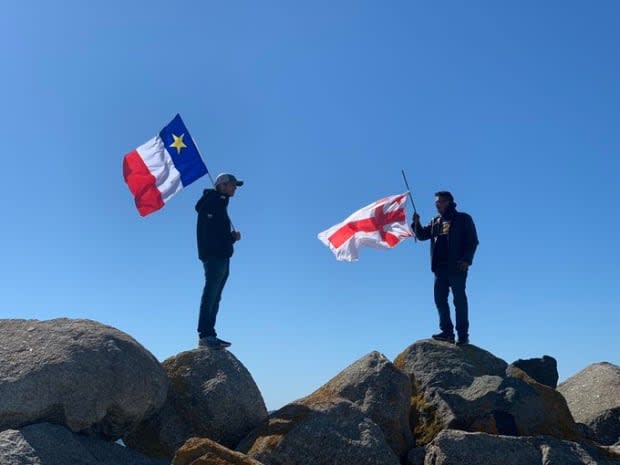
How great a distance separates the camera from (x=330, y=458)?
10492 mm

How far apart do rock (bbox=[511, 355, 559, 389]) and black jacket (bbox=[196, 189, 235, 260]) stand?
6560 mm

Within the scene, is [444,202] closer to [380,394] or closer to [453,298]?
[453,298]

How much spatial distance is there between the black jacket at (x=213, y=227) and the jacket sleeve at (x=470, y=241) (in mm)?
4755

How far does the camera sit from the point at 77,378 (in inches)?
423

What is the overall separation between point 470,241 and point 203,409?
643 centimetres

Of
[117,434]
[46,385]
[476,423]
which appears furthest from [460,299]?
[46,385]

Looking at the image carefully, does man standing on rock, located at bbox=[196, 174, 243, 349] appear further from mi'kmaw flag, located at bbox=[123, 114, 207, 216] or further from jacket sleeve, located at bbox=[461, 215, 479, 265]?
jacket sleeve, located at bbox=[461, 215, 479, 265]

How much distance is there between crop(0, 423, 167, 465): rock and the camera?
9.60m

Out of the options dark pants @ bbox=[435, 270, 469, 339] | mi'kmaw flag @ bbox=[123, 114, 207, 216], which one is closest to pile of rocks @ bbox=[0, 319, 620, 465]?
dark pants @ bbox=[435, 270, 469, 339]

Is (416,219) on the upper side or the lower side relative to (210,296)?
upper

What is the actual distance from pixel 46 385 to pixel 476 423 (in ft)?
23.0

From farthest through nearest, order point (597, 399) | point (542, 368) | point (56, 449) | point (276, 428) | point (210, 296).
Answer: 1. point (597, 399)
2. point (542, 368)
3. point (210, 296)
4. point (276, 428)
5. point (56, 449)

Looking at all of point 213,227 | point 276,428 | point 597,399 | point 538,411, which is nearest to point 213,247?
point 213,227

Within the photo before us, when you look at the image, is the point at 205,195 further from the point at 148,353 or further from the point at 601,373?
the point at 601,373
